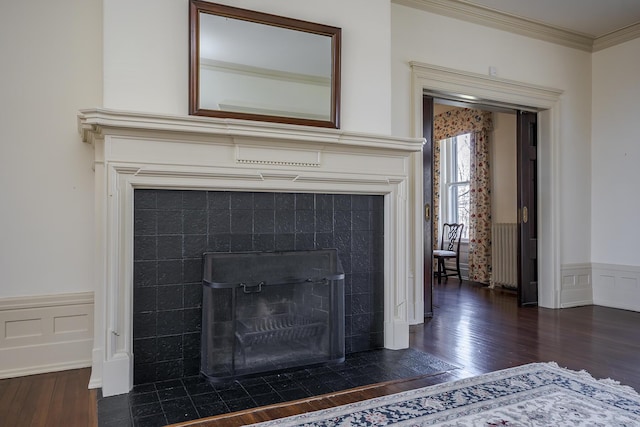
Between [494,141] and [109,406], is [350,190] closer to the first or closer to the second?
[109,406]

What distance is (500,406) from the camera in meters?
2.33

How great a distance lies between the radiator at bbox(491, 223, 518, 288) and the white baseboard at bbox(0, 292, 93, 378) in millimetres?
5180

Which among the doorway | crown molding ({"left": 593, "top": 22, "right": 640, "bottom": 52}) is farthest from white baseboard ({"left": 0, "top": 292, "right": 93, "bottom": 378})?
crown molding ({"left": 593, "top": 22, "right": 640, "bottom": 52})

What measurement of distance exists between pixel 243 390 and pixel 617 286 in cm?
448

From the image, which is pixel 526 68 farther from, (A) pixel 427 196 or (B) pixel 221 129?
(B) pixel 221 129

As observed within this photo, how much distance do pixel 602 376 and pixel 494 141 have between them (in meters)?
4.44

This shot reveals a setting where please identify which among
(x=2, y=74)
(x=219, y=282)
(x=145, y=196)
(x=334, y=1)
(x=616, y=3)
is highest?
(x=616, y=3)

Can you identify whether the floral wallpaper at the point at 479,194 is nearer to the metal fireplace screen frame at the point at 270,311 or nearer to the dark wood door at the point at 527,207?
the dark wood door at the point at 527,207

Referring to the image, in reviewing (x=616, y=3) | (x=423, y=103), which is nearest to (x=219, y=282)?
(x=423, y=103)

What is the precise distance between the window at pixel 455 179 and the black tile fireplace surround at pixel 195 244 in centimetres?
454

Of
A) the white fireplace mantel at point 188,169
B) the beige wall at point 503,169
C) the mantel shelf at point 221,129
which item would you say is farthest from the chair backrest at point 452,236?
the mantel shelf at point 221,129

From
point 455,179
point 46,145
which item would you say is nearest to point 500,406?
point 46,145

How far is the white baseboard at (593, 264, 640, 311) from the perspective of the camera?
4.81 m

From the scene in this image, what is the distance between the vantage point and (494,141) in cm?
661
